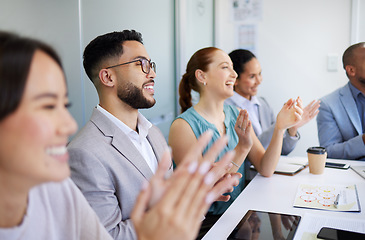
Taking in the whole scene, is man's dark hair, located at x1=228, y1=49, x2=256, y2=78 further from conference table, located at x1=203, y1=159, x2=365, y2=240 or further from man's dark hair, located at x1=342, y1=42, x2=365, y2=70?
conference table, located at x1=203, y1=159, x2=365, y2=240

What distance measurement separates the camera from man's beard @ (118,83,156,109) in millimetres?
1510

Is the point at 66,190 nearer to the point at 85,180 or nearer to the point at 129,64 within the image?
the point at 85,180

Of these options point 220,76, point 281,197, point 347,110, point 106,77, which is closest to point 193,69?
point 220,76

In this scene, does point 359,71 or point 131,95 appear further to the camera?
point 359,71

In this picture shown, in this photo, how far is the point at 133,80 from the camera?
1.54 m

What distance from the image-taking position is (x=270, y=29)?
3600 millimetres

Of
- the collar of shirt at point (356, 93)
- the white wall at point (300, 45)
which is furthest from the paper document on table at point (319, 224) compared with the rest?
the white wall at point (300, 45)

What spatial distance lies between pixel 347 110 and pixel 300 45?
4.30 ft

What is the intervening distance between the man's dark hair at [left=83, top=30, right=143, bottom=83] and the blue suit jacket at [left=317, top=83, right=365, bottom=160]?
5.04 ft

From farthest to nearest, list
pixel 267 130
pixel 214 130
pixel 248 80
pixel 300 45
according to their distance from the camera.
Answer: pixel 300 45
pixel 248 80
pixel 267 130
pixel 214 130

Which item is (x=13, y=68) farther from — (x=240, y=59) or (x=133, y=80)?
(x=240, y=59)

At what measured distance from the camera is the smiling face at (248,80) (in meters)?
2.84

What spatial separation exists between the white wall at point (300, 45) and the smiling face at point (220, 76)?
1.65 meters

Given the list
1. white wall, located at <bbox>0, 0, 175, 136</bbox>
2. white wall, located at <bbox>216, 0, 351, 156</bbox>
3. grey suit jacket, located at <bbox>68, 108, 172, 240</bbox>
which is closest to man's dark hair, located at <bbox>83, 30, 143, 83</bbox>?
white wall, located at <bbox>0, 0, 175, 136</bbox>
